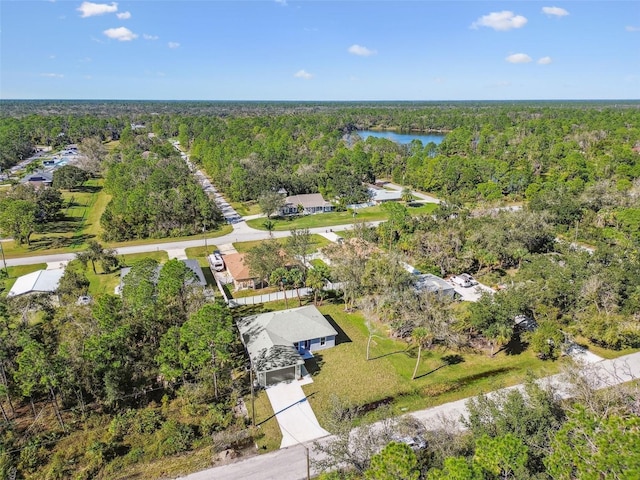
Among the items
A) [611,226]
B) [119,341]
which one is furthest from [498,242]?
[119,341]

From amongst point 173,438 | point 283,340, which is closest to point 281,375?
point 283,340

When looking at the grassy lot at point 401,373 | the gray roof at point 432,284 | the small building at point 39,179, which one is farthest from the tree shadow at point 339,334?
the small building at point 39,179

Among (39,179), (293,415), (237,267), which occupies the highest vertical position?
(39,179)

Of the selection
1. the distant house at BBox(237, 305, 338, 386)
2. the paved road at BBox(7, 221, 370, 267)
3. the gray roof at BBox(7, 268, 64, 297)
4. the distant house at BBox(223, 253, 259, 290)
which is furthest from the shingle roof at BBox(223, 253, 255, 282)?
the gray roof at BBox(7, 268, 64, 297)

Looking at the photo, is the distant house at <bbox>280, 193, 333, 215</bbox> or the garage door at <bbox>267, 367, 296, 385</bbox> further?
the distant house at <bbox>280, 193, 333, 215</bbox>

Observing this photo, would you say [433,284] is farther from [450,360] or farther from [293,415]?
[293,415]

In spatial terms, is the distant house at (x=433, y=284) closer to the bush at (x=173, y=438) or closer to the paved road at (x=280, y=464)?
the paved road at (x=280, y=464)

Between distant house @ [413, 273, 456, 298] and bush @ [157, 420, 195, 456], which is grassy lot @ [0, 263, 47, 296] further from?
distant house @ [413, 273, 456, 298]
